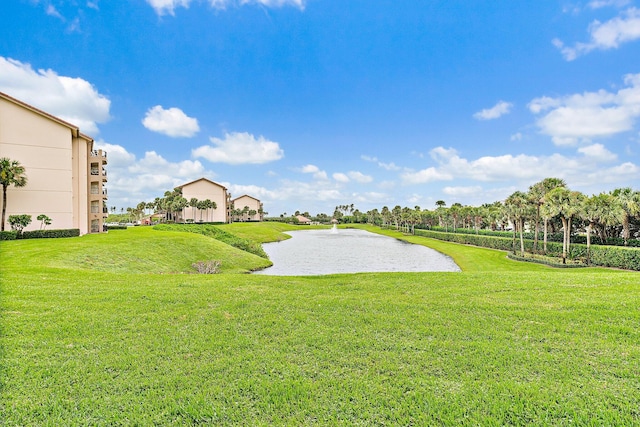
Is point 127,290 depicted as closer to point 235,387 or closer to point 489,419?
point 235,387

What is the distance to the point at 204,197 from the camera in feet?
274

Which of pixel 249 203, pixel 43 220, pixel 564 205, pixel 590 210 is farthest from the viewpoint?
pixel 249 203

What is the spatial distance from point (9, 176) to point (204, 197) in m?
59.0

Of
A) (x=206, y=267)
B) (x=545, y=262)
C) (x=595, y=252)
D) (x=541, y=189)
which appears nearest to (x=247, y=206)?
(x=206, y=267)

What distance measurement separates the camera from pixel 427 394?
427 cm

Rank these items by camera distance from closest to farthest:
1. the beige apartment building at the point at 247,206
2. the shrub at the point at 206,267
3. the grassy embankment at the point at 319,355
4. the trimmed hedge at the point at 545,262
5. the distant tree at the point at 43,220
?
the grassy embankment at the point at 319,355 < the shrub at the point at 206,267 < the distant tree at the point at 43,220 < the trimmed hedge at the point at 545,262 < the beige apartment building at the point at 247,206

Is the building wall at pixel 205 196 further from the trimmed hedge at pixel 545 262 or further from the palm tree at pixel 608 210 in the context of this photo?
the palm tree at pixel 608 210

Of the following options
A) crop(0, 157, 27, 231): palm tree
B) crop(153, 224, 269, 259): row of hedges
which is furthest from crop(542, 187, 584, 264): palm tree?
crop(0, 157, 27, 231): palm tree

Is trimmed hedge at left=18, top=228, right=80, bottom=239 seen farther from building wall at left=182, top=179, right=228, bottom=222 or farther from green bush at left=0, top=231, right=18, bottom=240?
building wall at left=182, top=179, right=228, bottom=222

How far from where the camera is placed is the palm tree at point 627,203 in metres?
33.1

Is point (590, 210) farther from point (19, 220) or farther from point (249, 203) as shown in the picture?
point (249, 203)

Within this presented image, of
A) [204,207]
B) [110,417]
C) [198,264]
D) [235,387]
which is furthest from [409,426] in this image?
[204,207]

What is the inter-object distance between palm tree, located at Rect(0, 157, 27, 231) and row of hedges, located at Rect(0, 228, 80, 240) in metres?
2.32

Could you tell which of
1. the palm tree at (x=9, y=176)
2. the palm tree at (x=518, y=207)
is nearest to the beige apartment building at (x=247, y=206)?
the palm tree at (x=9, y=176)
